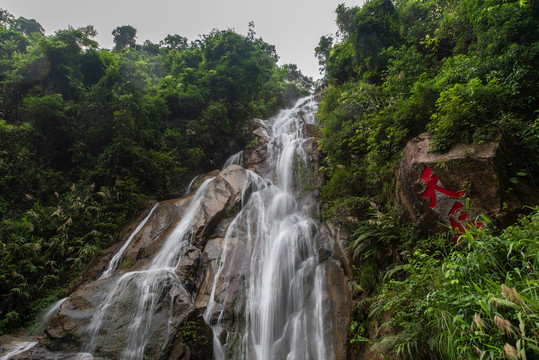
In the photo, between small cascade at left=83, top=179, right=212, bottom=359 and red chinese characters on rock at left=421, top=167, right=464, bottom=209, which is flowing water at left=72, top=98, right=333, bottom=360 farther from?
red chinese characters on rock at left=421, top=167, right=464, bottom=209

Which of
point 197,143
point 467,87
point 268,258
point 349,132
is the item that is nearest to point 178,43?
point 197,143

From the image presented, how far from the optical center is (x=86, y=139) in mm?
11883

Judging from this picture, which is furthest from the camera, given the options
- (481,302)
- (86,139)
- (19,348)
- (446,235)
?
(86,139)

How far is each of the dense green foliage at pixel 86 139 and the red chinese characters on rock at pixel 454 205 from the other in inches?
454

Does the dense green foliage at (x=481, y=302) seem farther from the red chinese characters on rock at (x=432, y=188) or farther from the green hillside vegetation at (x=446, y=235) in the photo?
the red chinese characters on rock at (x=432, y=188)

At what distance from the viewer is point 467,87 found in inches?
174

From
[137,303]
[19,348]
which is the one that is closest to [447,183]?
[137,303]

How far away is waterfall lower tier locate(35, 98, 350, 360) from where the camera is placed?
548 cm

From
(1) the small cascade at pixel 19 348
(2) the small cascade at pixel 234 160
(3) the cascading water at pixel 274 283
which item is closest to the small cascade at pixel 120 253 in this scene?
(1) the small cascade at pixel 19 348

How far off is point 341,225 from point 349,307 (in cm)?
212

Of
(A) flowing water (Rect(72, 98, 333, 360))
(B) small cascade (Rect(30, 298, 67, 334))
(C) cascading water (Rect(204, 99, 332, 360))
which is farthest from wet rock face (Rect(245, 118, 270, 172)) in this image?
(B) small cascade (Rect(30, 298, 67, 334))

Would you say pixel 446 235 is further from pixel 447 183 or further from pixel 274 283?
pixel 274 283

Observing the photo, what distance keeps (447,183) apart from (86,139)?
15.0 metres

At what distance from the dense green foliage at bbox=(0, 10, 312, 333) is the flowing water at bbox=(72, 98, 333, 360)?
94.8 inches
